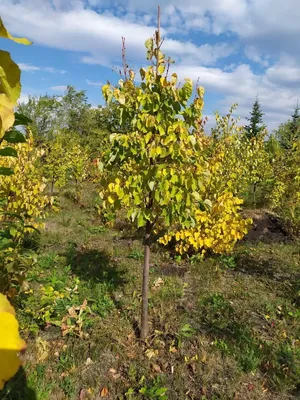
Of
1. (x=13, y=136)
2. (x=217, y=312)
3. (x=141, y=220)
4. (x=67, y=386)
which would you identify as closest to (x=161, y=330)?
(x=217, y=312)

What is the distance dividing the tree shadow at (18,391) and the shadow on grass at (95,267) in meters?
2.26

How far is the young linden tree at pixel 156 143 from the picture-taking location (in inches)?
134

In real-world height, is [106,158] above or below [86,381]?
above

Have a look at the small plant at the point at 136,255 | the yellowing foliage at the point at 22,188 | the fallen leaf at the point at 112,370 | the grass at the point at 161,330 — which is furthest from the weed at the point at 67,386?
the small plant at the point at 136,255

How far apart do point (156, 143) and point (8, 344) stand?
3.28m

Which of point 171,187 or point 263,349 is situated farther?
point 263,349

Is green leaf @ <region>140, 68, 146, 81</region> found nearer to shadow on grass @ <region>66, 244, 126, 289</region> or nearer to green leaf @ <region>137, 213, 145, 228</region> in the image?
green leaf @ <region>137, 213, 145, 228</region>

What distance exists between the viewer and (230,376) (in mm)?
3465

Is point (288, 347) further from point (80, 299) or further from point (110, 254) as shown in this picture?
point (110, 254)

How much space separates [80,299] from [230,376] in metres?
2.38

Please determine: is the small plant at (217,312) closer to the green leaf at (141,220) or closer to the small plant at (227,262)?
the small plant at (227,262)

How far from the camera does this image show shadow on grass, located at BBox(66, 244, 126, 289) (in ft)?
18.4

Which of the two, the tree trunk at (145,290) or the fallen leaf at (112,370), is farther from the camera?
the tree trunk at (145,290)

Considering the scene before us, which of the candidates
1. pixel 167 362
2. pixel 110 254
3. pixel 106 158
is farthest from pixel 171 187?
pixel 110 254
